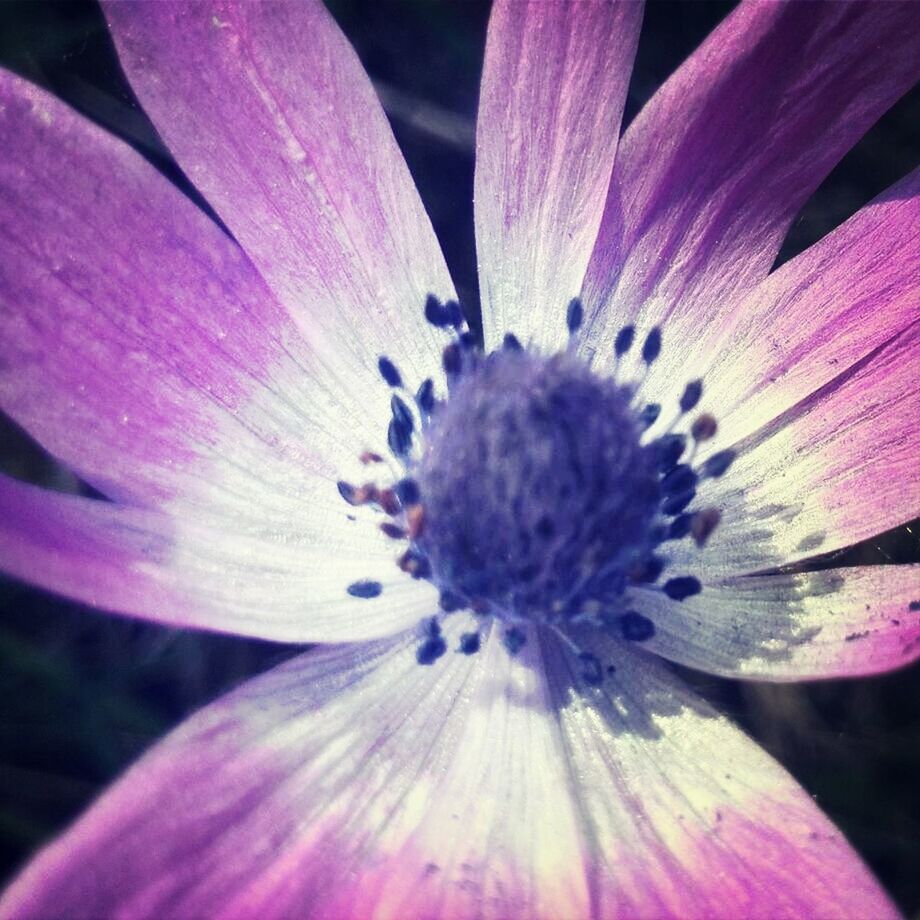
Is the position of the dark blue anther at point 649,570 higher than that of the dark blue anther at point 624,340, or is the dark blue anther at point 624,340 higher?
the dark blue anther at point 624,340

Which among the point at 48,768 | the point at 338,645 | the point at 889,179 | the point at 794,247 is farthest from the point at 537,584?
the point at 889,179

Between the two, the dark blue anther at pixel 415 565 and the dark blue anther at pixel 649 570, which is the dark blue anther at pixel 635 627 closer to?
the dark blue anther at pixel 649 570

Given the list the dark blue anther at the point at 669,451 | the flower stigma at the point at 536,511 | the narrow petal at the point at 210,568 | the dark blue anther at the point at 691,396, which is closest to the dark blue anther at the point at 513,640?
the flower stigma at the point at 536,511

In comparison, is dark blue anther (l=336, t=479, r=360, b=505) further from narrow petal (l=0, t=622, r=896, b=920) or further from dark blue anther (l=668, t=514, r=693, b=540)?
dark blue anther (l=668, t=514, r=693, b=540)

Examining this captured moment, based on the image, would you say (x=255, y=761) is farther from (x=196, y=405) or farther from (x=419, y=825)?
(x=196, y=405)

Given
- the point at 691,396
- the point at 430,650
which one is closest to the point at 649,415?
the point at 691,396

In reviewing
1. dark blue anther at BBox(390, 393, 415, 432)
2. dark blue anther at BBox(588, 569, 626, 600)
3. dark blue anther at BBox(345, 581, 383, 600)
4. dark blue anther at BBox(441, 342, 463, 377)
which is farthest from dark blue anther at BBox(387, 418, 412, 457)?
dark blue anther at BBox(588, 569, 626, 600)
